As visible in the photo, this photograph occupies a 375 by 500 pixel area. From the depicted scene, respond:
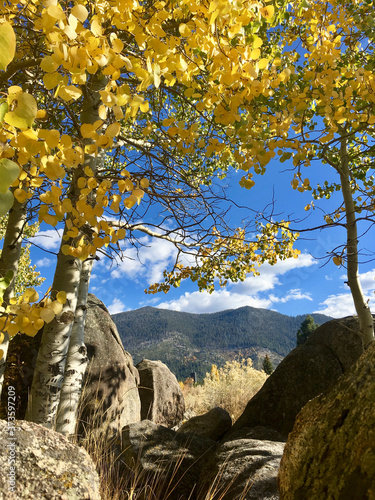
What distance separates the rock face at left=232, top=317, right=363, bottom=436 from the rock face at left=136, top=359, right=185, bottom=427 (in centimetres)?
254

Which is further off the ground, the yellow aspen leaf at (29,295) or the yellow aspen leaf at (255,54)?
the yellow aspen leaf at (255,54)

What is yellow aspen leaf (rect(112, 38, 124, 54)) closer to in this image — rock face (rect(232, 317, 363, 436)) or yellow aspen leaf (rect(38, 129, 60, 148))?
yellow aspen leaf (rect(38, 129, 60, 148))

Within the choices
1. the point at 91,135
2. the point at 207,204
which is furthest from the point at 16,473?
the point at 207,204

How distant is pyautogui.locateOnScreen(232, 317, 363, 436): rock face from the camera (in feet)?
18.5

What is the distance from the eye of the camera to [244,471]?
286 cm

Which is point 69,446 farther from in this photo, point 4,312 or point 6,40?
point 6,40

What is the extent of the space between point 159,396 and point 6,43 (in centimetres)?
837

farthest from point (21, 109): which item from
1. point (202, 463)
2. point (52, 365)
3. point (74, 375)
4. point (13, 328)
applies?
point (202, 463)

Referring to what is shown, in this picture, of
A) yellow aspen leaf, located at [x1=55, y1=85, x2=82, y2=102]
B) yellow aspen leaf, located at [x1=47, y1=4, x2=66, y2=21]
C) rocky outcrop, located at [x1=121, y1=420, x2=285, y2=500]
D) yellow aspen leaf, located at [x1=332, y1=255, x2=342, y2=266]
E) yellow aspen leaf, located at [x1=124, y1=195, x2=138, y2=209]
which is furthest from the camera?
yellow aspen leaf, located at [x1=332, y1=255, x2=342, y2=266]

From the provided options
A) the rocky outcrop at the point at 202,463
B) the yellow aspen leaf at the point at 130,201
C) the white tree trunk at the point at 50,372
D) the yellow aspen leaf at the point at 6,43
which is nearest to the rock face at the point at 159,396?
the rocky outcrop at the point at 202,463

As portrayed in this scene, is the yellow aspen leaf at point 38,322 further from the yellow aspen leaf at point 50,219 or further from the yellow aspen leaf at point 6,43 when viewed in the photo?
the yellow aspen leaf at point 6,43

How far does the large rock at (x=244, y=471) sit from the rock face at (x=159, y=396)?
4533 millimetres

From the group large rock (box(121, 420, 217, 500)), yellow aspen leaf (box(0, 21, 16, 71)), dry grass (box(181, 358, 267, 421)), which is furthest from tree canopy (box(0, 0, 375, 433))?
dry grass (box(181, 358, 267, 421))

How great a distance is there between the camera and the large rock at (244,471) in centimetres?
260
